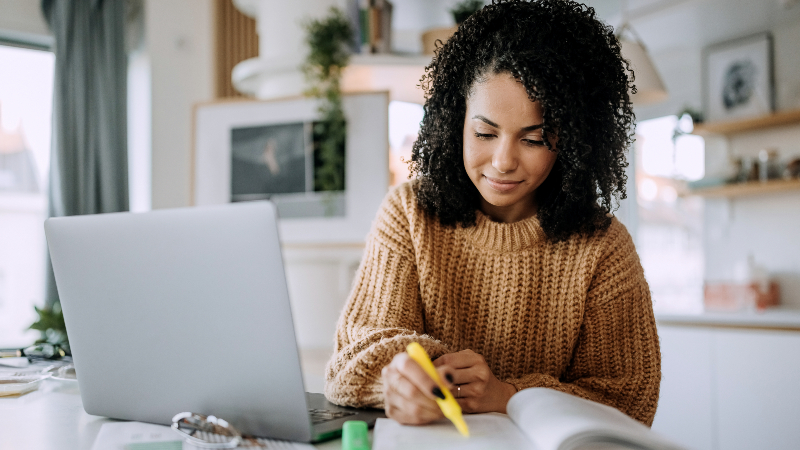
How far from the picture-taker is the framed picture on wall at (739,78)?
2889 millimetres

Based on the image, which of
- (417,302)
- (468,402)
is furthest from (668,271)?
(468,402)

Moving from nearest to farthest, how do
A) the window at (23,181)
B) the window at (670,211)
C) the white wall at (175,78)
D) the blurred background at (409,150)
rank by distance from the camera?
1. the blurred background at (409,150)
2. the window at (23,181)
3. the white wall at (175,78)
4. the window at (670,211)

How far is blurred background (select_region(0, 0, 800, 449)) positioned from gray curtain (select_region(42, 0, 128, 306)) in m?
0.06

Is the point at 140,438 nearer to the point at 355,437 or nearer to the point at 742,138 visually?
the point at 355,437

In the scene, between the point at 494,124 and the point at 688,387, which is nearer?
the point at 494,124

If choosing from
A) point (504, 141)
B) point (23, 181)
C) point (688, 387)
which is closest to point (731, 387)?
point (688, 387)

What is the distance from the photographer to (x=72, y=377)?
40.4 inches

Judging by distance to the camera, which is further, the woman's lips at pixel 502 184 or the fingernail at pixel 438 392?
the woman's lips at pixel 502 184

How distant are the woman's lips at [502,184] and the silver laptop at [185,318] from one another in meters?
0.43

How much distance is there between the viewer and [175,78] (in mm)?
3051

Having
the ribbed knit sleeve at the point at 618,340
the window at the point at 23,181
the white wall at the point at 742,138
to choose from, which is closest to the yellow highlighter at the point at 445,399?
the ribbed knit sleeve at the point at 618,340

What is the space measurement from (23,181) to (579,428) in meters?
3.15

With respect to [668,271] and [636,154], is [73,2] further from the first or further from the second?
[668,271]

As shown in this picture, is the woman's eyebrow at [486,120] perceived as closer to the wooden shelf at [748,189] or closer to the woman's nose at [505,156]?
the woman's nose at [505,156]
